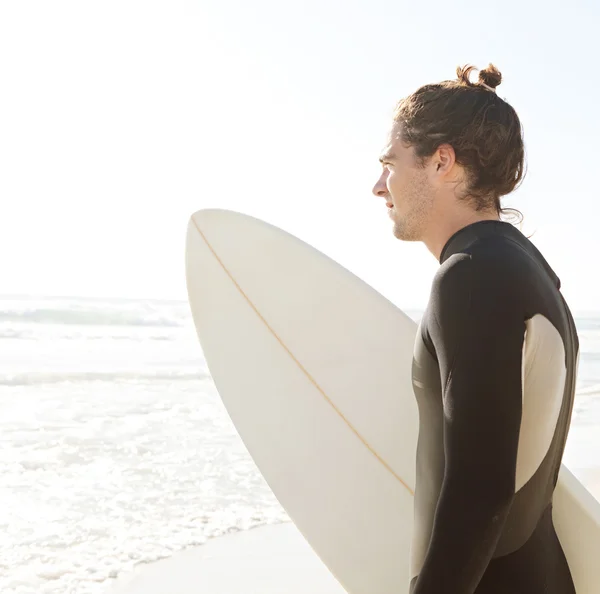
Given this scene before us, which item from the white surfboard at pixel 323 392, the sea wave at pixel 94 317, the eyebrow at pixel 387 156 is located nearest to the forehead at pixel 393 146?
the eyebrow at pixel 387 156

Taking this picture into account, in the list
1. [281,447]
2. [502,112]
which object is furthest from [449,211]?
[281,447]

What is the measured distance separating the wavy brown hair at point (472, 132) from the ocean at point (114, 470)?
7.15 ft

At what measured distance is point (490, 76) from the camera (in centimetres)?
114

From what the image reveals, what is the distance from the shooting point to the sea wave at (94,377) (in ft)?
24.7

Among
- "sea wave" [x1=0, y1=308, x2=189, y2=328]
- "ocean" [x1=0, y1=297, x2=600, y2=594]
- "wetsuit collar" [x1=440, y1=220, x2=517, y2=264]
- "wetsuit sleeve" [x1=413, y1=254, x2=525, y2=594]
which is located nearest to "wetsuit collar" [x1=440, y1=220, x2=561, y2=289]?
"wetsuit collar" [x1=440, y1=220, x2=517, y2=264]

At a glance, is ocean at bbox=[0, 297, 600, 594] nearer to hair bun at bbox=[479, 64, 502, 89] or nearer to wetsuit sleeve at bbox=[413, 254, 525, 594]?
wetsuit sleeve at bbox=[413, 254, 525, 594]

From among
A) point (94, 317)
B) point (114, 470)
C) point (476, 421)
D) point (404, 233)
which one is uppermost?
point (404, 233)

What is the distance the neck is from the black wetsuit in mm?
108

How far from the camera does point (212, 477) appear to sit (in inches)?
159

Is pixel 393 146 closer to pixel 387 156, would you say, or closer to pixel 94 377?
pixel 387 156

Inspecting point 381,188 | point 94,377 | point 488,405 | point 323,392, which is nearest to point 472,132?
point 381,188

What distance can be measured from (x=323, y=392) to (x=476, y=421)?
135 cm

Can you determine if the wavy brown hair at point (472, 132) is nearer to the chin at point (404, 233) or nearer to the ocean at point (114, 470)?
the chin at point (404, 233)

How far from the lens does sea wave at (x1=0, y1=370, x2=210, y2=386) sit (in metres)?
7.53
